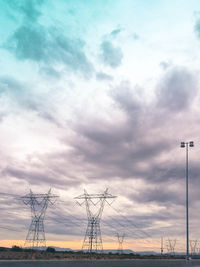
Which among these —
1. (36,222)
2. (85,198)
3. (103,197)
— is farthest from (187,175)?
(36,222)

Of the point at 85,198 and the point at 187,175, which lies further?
the point at 85,198

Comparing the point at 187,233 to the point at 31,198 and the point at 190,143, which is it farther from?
the point at 31,198

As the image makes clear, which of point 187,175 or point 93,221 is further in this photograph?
point 93,221

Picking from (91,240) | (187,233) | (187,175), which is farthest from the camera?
(91,240)

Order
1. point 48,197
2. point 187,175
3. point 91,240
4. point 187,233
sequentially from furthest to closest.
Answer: point 91,240 → point 48,197 → point 187,175 → point 187,233

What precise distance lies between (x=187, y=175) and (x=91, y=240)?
47.1m

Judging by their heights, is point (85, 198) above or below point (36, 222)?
above

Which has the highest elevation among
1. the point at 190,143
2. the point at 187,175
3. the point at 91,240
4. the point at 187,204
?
the point at 190,143

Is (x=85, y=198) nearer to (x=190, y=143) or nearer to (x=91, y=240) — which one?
(x=91, y=240)

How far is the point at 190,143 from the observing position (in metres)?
91.8

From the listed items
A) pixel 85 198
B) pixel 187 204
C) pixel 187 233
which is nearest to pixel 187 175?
pixel 187 204

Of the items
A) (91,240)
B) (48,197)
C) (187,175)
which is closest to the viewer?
(187,175)

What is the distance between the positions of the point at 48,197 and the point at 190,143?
50190mm

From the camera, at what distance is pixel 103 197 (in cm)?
11719
